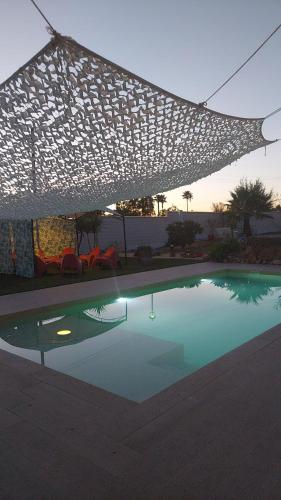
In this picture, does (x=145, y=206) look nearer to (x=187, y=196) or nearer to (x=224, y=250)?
(x=187, y=196)

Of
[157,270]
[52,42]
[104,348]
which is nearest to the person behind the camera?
[52,42]

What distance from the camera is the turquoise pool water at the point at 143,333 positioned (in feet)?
12.3

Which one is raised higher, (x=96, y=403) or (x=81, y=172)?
(x=81, y=172)

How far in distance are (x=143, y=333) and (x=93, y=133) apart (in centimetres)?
298

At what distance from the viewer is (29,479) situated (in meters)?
1.69

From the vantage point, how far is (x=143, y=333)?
16.9 feet

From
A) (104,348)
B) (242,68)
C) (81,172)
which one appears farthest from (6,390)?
(242,68)

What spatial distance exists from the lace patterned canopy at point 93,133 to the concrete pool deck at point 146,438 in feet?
7.61

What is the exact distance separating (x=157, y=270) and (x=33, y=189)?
5.81m

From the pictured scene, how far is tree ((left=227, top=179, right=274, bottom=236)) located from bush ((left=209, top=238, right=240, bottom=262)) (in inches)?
333

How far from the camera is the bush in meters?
11.8

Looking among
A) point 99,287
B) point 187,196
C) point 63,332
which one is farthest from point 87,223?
point 187,196

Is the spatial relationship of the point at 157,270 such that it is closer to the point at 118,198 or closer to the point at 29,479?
the point at 118,198


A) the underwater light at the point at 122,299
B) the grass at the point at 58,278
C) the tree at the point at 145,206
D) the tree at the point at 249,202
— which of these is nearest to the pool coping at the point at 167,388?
the underwater light at the point at 122,299
